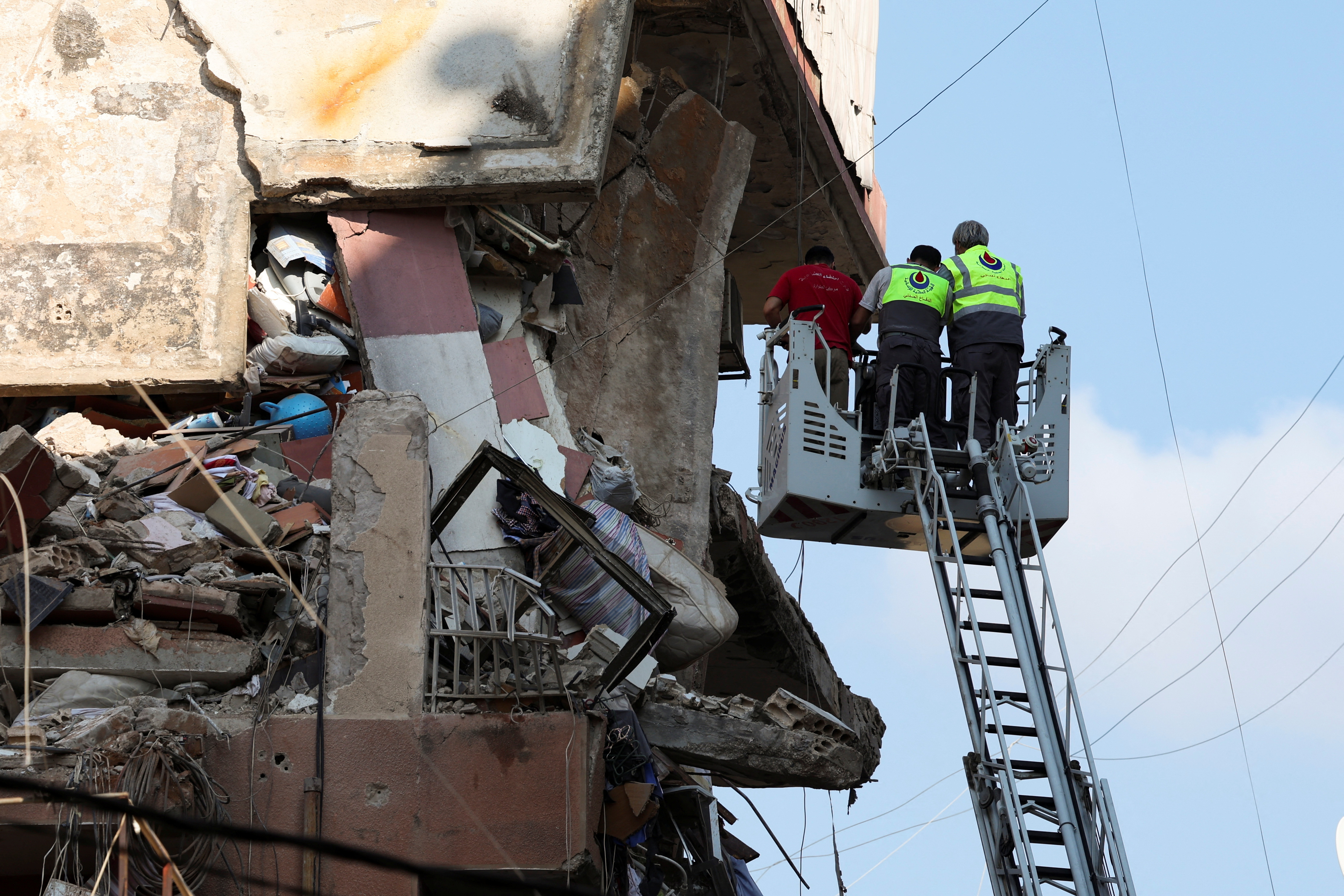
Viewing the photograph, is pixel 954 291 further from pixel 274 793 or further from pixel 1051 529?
pixel 274 793

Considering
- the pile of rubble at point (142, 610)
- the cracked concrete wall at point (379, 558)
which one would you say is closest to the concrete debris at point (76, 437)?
the pile of rubble at point (142, 610)

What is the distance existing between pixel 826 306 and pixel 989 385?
142 cm

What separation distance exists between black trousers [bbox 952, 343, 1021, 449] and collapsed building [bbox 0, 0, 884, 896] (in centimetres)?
206

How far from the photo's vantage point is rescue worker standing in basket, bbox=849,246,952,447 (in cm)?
1033

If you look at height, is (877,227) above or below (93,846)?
above

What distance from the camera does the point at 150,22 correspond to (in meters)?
11.5

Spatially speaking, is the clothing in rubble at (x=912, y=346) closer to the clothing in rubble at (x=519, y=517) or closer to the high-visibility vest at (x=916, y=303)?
the high-visibility vest at (x=916, y=303)

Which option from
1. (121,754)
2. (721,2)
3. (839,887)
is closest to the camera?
(121,754)

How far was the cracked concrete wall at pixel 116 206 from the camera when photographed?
1050 cm

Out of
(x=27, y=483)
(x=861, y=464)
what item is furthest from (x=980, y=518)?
(x=27, y=483)

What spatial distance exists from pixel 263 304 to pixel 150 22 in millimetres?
2502

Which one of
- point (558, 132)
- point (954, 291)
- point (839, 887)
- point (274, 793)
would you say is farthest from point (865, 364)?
point (274, 793)

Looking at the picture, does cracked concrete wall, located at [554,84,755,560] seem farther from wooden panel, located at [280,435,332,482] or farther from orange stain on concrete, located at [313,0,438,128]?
wooden panel, located at [280,435,332,482]

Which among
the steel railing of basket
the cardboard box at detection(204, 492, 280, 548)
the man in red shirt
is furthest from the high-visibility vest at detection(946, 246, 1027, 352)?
the cardboard box at detection(204, 492, 280, 548)
